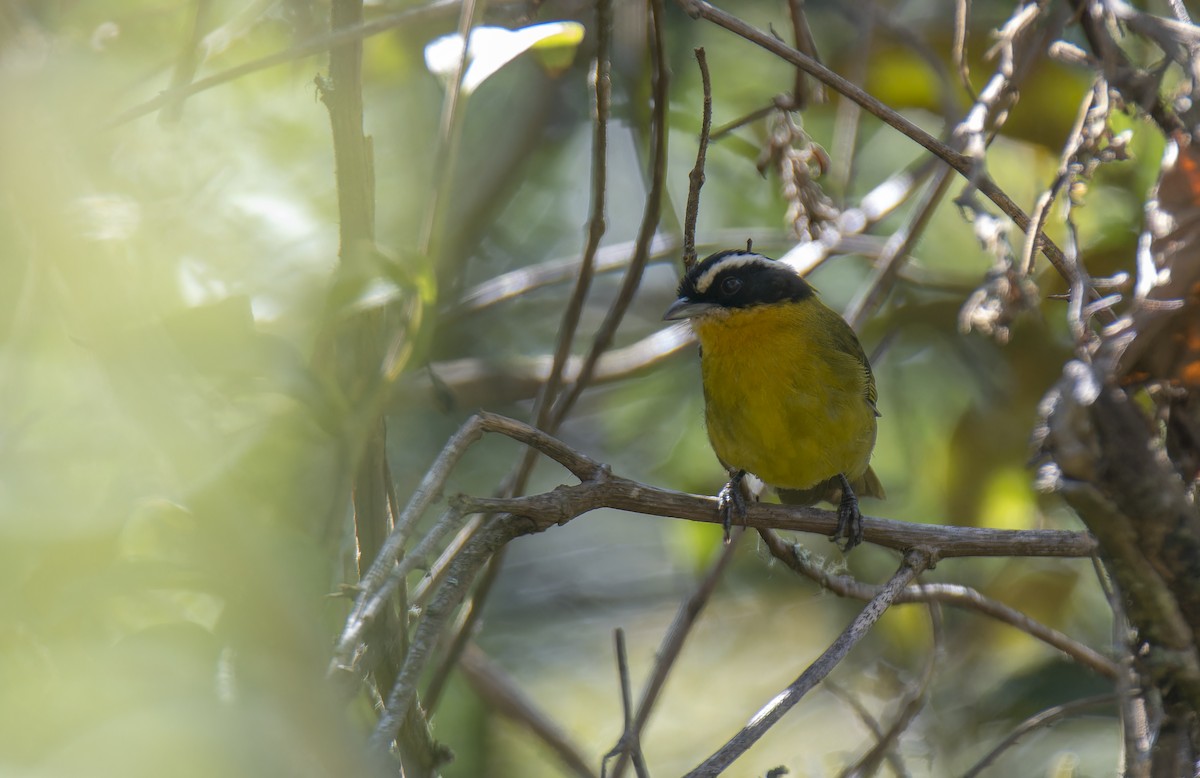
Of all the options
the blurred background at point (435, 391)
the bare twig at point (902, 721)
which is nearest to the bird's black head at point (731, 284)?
the blurred background at point (435, 391)

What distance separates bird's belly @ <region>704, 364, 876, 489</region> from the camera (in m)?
3.57

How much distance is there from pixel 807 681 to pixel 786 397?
5.85 ft

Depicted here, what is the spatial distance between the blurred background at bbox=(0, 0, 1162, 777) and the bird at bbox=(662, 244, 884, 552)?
58 cm

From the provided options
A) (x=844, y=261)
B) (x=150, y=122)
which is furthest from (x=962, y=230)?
(x=150, y=122)

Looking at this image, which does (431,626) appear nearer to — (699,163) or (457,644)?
(699,163)

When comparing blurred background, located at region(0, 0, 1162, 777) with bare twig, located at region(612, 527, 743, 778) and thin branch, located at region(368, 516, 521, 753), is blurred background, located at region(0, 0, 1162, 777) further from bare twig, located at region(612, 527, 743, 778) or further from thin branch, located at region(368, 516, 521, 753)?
bare twig, located at region(612, 527, 743, 778)

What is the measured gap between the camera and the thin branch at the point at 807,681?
1752 mm

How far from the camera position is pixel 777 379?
3623 millimetres

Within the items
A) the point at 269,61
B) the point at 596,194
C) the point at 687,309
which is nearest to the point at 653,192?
the point at 596,194

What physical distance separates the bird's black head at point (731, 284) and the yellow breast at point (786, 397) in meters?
0.06

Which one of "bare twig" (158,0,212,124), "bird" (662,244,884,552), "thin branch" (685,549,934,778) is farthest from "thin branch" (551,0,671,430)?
"thin branch" (685,549,934,778)

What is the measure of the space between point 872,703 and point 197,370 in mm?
4977

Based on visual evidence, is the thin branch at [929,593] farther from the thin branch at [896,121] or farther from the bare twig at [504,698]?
the bare twig at [504,698]

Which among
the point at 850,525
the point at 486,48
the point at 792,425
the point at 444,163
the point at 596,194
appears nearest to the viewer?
the point at 444,163
